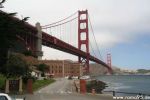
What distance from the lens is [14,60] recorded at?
4831 cm

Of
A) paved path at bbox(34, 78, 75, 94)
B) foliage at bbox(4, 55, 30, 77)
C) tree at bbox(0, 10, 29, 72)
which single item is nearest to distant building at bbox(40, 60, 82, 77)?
paved path at bbox(34, 78, 75, 94)

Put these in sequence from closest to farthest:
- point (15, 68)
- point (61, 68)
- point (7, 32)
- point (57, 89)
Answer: point (7, 32)
point (15, 68)
point (57, 89)
point (61, 68)

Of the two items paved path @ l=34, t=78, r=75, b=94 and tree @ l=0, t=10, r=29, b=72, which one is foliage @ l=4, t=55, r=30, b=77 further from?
tree @ l=0, t=10, r=29, b=72

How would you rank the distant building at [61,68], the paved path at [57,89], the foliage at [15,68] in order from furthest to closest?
the distant building at [61,68] → the paved path at [57,89] → the foliage at [15,68]

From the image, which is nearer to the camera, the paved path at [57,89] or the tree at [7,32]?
the tree at [7,32]

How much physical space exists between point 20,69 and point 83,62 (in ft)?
282

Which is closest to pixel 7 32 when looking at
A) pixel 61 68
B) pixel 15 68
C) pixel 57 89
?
pixel 15 68

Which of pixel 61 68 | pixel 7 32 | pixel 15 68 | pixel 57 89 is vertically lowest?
pixel 57 89

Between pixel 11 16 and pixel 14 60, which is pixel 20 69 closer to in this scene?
pixel 14 60

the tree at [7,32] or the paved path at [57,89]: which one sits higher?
the tree at [7,32]

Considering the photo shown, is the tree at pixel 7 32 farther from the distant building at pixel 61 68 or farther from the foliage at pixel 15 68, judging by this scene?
the distant building at pixel 61 68

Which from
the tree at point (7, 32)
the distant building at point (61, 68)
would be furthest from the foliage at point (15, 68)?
the distant building at point (61, 68)

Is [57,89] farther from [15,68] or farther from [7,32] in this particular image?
[7,32]

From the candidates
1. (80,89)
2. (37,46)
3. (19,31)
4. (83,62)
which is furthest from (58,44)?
(19,31)
